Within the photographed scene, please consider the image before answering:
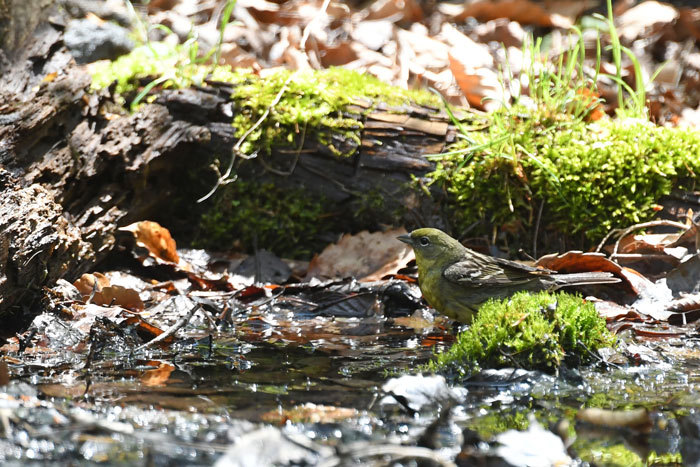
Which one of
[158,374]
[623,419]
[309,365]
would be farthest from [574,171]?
[158,374]

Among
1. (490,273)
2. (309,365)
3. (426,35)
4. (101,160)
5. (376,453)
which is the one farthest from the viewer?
(426,35)

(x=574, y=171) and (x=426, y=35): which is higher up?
(x=426, y=35)

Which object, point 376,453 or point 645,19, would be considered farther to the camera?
point 645,19

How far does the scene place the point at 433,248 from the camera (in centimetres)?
523

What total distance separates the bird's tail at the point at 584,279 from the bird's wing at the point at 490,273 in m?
0.20

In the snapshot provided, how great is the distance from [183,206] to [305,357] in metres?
3.20

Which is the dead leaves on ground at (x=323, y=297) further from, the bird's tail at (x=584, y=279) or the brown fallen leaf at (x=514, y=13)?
the brown fallen leaf at (x=514, y=13)

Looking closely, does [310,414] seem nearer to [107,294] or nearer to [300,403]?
[300,403]

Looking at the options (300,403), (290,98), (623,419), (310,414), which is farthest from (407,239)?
(623,419)

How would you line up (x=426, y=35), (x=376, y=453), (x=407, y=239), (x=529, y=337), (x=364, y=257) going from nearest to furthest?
(x=376, y=453)
(x=529, y=337)
(x=407, y=239)
(x=364, y=257)
(x=426, y=35)

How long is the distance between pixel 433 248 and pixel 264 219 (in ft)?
6.60

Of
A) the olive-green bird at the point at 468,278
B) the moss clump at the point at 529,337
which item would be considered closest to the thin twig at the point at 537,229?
the olive-green bird at the point at 468,278

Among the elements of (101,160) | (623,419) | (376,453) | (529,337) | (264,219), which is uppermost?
(376,453)

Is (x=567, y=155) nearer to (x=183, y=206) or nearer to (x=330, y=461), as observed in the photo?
(x=183, y=206)
